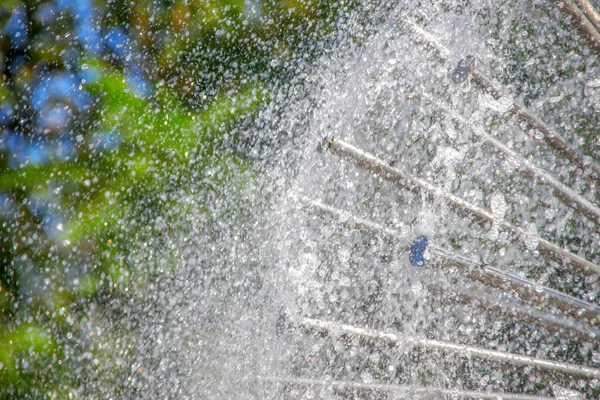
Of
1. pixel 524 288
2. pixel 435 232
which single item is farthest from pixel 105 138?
pixel 524 288

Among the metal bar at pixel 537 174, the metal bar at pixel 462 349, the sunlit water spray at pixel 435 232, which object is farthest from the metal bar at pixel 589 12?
the metal bar at pixel 462 349

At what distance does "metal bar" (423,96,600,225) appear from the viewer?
1.52 m

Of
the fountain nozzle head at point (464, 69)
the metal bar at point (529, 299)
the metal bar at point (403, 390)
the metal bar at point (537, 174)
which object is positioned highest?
the fountain nozzle head at point (464, 69)

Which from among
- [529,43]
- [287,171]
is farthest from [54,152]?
[529,43]

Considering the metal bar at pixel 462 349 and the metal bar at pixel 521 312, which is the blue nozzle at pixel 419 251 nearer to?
A: the metal bar at pixel 521 312

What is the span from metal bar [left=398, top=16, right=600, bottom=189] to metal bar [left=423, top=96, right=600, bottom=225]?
2.6 inches

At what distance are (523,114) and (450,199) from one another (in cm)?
35

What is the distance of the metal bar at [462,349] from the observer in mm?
1402

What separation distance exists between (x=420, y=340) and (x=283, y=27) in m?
2.19

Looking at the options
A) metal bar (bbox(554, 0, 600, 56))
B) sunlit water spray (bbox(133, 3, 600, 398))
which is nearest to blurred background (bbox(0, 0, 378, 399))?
sunlit water spray (bbox(133, 3, 600, 398))

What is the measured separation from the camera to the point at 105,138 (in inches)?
113

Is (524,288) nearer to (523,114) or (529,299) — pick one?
(529,299)

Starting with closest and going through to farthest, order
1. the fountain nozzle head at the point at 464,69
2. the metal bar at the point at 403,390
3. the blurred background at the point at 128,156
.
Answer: the metal bar at the point at 403,390
the fountain nozzle head at the point at 464,69
the blurred background at the point at 128,156

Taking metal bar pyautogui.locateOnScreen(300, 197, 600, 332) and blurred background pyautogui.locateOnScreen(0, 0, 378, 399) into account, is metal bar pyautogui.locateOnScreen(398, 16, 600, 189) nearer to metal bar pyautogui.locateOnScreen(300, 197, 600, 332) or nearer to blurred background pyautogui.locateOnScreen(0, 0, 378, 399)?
metal bar pyautogui.locateOnScreen(300, 197, 600, 332)
